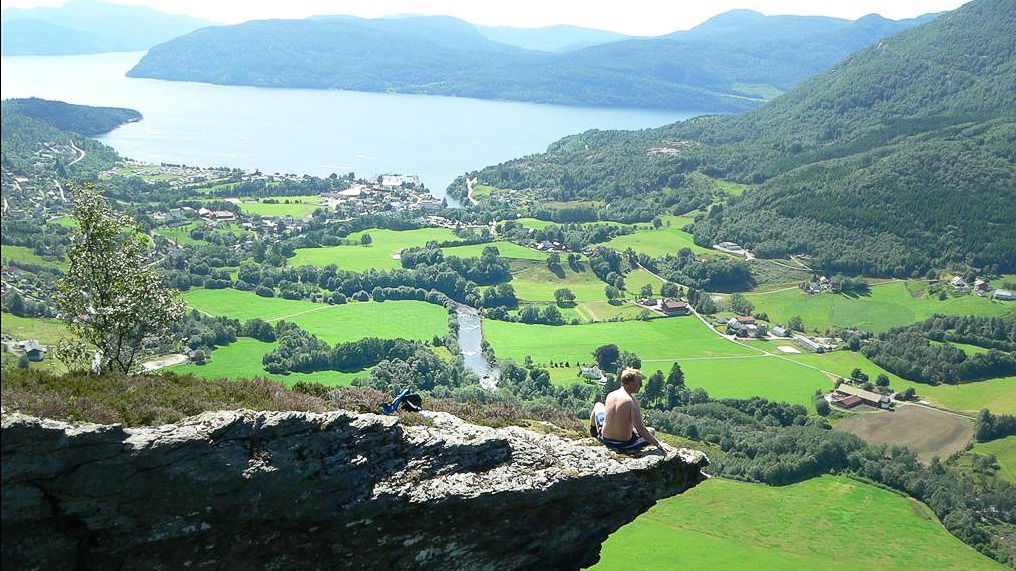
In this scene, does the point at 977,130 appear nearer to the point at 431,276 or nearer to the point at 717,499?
the point at 431,276

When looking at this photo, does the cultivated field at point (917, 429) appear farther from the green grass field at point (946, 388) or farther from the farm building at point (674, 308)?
the farm building at point (674, 308)

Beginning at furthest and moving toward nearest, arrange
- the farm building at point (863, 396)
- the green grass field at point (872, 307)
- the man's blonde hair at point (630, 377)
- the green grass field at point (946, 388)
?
the green grass field at point (872, 307) < the green grass field at point (946, 388) < the farm building at point (863, 396) < the man's blonde hair at point (630, 377)

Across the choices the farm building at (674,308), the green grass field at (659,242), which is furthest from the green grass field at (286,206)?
the farm building at (674,308)

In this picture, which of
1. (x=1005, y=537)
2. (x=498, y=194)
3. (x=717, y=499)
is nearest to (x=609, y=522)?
(x=717, y=499)

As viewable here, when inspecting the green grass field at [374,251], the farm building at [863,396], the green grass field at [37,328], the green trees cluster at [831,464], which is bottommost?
the farm building at [863,396]

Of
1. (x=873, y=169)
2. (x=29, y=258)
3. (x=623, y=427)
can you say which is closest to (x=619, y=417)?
(x=623, y=427)

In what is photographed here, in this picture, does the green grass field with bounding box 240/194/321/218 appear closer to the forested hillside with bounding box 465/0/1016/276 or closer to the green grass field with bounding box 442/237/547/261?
the green grass field with bounding box 442/237/547/261

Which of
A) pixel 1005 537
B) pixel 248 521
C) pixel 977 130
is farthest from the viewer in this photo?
pixel 977 130

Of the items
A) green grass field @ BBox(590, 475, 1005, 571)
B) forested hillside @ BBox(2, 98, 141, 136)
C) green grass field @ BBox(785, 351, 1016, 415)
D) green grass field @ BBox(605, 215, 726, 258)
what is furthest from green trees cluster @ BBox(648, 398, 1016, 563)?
forested hillside @ BBox(2, 98, 141, 136)
